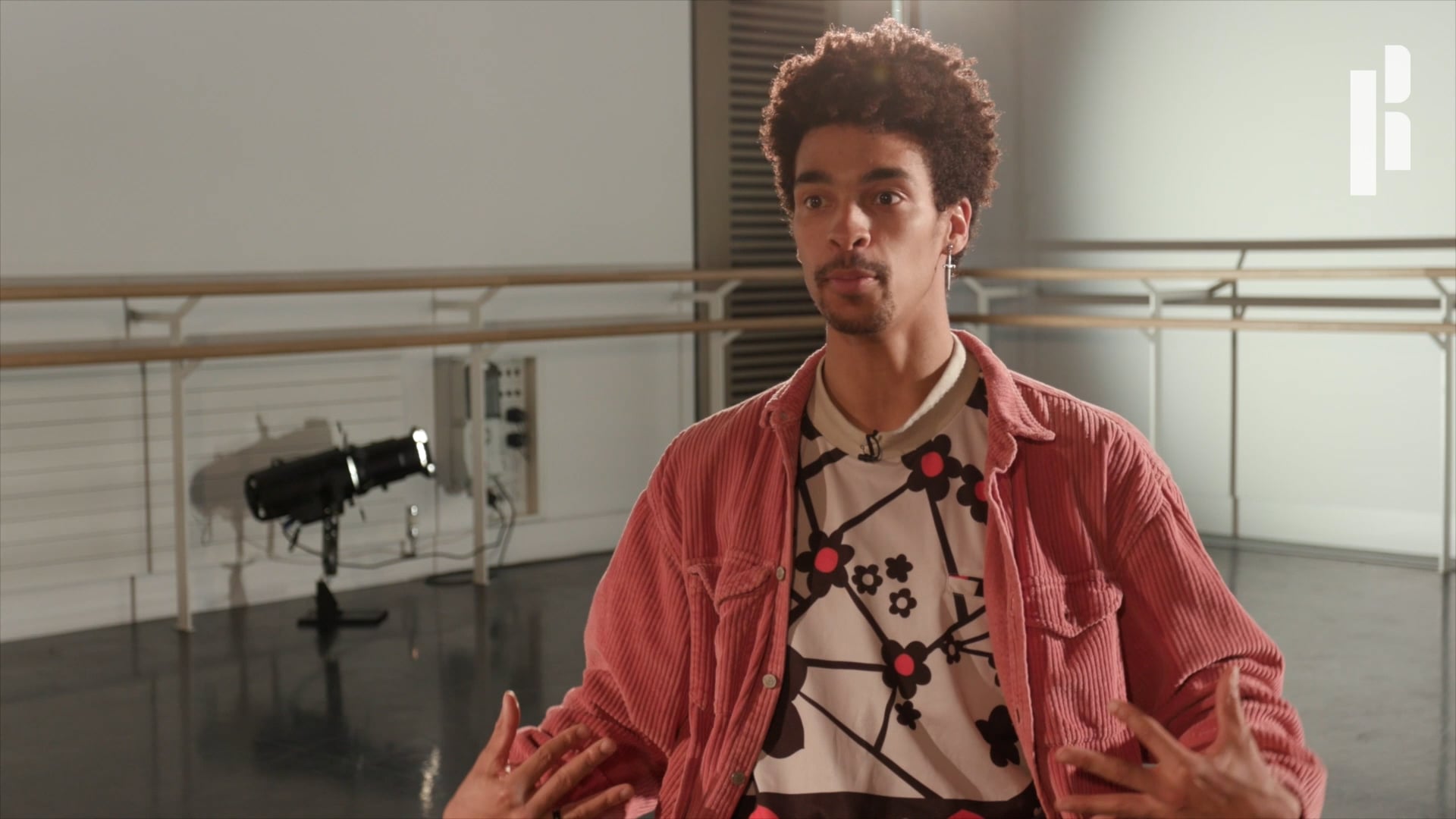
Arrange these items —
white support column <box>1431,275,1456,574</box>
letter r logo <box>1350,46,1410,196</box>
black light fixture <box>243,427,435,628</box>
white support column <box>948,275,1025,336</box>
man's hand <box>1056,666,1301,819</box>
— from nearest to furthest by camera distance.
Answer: man's hand <box>1056,666,1301,819</box> → black light fixture <box>243,427,435,628</box> → white support column <box>1431,275,1456,574</box> → letter r logo <box>1350,46,1410,196</box> → white support column <box>948,275,1025,336</box>

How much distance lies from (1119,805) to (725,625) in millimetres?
360

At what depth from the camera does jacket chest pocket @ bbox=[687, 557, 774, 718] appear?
4.47 ft

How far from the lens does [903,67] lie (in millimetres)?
1394

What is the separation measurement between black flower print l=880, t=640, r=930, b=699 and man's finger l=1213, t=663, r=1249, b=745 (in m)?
0.24

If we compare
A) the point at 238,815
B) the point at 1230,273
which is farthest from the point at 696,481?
the point at 1230,273

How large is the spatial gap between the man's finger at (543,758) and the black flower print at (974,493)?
14.9 inches

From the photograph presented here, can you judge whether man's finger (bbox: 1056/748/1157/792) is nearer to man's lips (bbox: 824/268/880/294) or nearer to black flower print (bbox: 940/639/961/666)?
black flower print (bbox: 940/639/961/666)

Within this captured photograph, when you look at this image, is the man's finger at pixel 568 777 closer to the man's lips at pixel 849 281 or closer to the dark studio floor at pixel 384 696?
the man's lips at pixel 849 281

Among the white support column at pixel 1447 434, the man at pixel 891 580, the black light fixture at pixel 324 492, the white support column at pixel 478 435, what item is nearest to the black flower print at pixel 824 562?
the man at pixel 891 580

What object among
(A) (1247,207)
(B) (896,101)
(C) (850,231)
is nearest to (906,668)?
(C) (850,231)

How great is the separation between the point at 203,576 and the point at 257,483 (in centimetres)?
44

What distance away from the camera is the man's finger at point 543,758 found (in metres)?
1.30

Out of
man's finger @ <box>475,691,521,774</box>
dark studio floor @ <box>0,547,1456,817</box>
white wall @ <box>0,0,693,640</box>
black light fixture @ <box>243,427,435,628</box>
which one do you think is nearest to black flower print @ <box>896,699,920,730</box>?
man's finger @ <box>475,691,521,774</box>

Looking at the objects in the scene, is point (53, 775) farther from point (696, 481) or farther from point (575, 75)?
point (575, 75)
